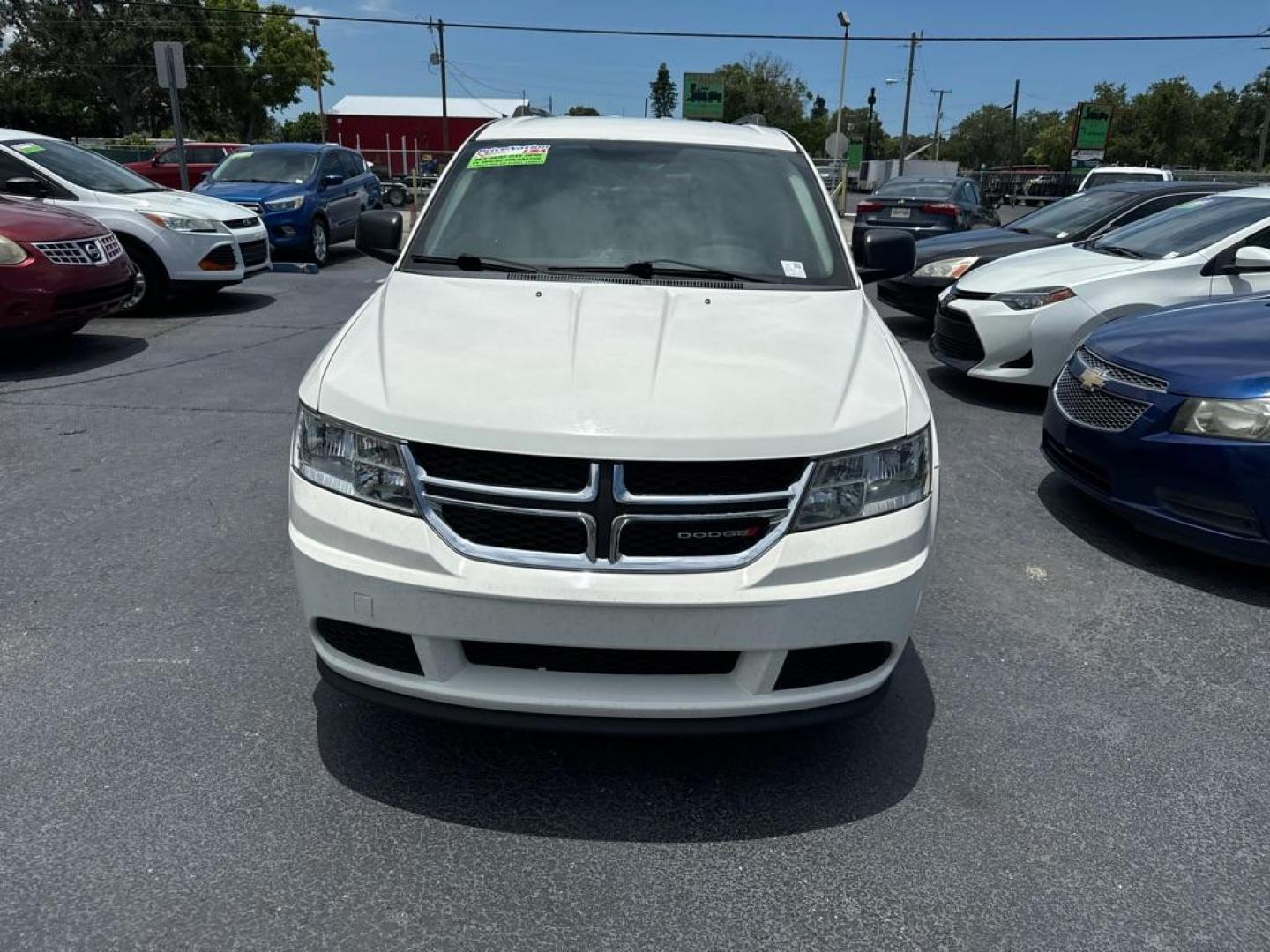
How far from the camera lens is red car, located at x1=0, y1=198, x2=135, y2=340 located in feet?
22.3

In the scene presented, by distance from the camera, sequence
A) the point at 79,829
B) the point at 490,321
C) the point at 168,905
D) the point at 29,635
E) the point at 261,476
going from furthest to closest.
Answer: the point at 261,476, the point at 29,635, the point at 490,321, the point at 79,829, the point at 168,905

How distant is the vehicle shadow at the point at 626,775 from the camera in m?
2.49

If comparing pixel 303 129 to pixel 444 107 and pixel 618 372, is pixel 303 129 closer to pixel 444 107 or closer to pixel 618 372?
pixel 444 107

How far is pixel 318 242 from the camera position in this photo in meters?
13.8

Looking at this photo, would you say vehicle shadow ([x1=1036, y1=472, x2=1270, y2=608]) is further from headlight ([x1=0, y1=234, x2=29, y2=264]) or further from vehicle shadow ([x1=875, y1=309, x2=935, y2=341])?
headlight ([x1=0, y1=234, x2=29, y2=264])

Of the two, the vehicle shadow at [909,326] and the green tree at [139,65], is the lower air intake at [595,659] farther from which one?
the green tree at [139,65]

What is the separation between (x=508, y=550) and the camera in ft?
7.43

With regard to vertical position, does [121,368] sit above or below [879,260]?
below

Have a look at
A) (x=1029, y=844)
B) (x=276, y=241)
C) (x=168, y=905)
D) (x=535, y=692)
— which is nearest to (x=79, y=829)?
(x=168, y=905)

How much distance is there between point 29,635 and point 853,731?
112 inches

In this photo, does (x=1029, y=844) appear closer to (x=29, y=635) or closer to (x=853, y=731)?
(x=853, y=731)

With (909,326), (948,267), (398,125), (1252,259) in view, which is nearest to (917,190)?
(909,326)

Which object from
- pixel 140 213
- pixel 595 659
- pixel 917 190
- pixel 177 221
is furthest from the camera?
pixel 917 190

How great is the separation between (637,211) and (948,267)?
6110mm
